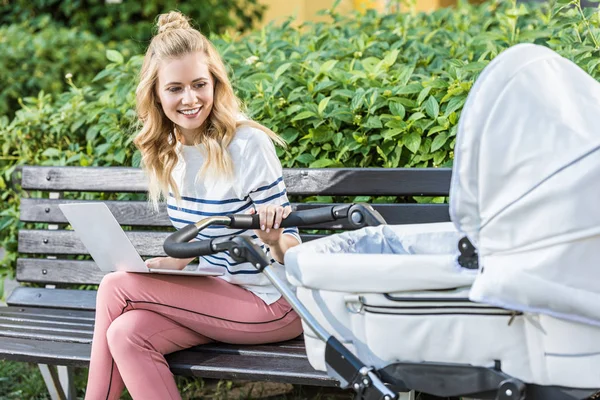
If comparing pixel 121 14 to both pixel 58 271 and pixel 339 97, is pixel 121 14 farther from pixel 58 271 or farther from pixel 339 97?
pixel 339 97

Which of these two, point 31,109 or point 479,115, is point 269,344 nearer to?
point 479,115

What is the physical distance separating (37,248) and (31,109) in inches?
31.2

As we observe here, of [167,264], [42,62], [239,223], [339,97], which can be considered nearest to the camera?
[239,223]

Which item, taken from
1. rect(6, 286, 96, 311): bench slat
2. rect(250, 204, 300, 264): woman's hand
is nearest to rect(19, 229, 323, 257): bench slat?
rect(6, 286, 96, 311): bench slat

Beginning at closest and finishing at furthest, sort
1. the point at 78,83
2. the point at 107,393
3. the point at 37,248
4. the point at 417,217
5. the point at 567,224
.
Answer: the point at 567,224 → the point at 107,393 → the point at 417,217 → the point at 37,248 → the point at 78,83

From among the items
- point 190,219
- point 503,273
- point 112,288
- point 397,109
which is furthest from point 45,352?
point 503,273

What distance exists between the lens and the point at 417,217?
3.34 m

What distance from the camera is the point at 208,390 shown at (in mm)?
4113

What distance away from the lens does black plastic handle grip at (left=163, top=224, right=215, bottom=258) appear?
2.51 m

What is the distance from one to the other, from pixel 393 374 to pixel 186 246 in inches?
25.6

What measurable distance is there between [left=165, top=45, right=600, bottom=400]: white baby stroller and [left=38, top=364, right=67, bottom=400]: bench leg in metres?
1.70

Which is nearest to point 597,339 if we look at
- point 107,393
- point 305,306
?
point 305,306

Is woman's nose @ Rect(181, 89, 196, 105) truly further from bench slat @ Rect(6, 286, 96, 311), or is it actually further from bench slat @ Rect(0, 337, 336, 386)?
bench slat @ Rect(6, 286, 96, 311)

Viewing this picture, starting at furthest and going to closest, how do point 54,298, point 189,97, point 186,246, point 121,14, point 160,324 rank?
point 121,14, point 54,298, point 189,97, point 160,324, point 186,246
